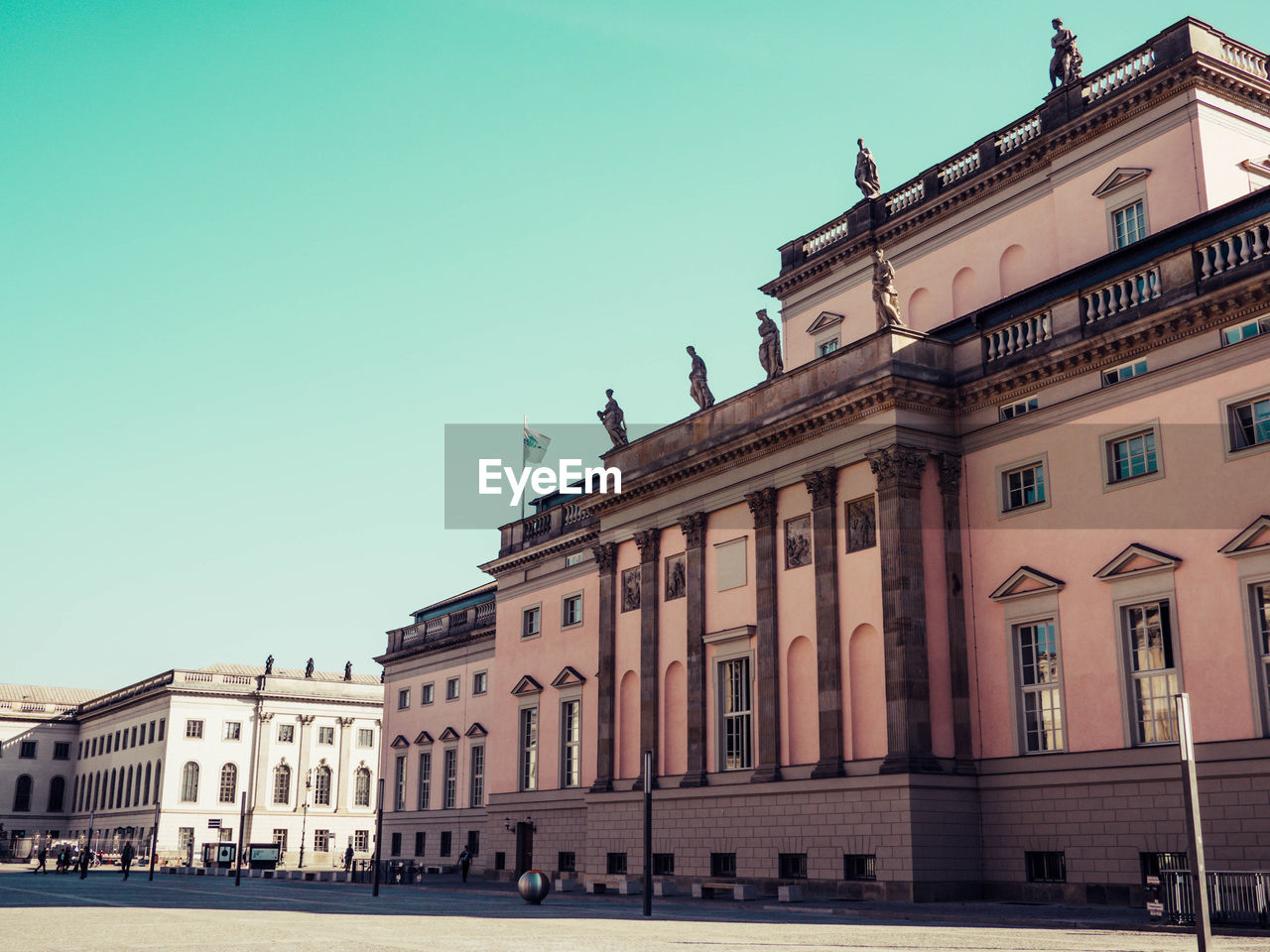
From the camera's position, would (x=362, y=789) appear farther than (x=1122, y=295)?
Yes

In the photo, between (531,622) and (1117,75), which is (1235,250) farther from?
(531,622)

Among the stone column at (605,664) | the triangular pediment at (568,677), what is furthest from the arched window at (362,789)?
the stone column at (605,664)

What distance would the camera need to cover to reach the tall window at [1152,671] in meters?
28.3

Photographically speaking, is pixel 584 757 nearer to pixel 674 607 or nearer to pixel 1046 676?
pixel 674 607

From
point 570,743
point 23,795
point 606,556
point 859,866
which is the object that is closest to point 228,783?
point 23,795

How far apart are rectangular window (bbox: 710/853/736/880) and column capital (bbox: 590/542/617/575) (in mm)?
12096

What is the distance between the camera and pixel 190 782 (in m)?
107

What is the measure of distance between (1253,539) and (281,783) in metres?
97.1

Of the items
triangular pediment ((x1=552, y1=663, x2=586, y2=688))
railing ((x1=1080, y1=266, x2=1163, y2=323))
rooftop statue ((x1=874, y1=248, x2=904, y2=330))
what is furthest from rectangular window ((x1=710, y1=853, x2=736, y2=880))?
railing ((x1=1080, y1=266, x2=1163, y2=323))

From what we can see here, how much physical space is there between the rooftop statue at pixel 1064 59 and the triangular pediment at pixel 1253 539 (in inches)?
676

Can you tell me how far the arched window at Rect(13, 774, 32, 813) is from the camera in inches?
5192

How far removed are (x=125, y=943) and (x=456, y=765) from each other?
149 ft

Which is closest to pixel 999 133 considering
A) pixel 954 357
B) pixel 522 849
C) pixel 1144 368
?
pixel 954 357

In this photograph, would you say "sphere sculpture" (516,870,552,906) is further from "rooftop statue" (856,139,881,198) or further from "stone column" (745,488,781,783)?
"rooftop statue" (856,139,881,198)
